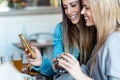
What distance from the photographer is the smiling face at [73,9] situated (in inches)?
61.8

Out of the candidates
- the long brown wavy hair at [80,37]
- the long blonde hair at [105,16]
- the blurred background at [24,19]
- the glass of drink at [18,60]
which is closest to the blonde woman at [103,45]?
the long blonde hair at [105,16]

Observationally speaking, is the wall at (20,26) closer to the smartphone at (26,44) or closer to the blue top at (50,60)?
the blue top at (50,60)

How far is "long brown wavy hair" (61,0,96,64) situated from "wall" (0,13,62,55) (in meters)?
2.27

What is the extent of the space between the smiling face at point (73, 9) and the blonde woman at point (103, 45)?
265 millimetres

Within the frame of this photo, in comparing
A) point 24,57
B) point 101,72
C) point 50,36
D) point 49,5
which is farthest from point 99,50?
point 49,5

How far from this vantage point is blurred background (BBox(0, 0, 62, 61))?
12.8ft

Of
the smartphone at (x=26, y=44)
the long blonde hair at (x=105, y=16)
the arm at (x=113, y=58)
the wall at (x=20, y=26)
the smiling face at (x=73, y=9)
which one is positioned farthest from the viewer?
the wall at (x=20, y=26)

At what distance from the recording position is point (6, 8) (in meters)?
3.95

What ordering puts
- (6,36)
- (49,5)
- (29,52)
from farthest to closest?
(49,5) < (6,36) < (29,52)

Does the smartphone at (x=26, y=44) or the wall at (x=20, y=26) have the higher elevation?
the smartphone at (x=26, y=44)

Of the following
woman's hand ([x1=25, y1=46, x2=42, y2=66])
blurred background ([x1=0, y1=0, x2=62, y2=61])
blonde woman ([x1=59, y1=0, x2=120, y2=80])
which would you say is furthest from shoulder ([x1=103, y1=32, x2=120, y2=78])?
blurred background ([x1=0, y1=0, x2=62, y2=61])

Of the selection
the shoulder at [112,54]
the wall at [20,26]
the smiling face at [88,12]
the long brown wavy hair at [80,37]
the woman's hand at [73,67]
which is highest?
the smiling face at [88,12]

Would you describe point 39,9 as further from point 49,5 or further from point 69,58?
point 69,58

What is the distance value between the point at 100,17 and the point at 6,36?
9.34 feet
